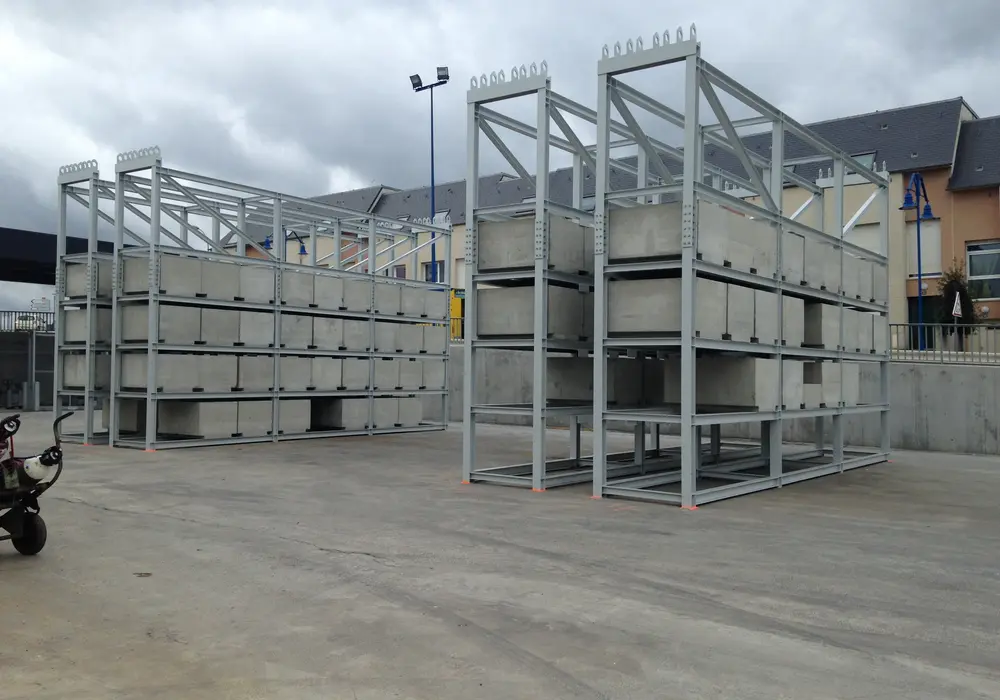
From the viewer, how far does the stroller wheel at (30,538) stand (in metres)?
7.45

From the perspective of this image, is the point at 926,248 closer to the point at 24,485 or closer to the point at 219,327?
the point at 219,327

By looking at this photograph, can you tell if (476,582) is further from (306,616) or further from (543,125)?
(543,125)

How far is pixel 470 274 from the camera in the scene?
12.7m

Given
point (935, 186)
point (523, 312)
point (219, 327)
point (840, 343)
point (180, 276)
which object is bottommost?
point (840, 343)

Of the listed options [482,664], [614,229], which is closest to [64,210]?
[614,229]

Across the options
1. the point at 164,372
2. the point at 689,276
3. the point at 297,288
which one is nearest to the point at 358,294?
the point at 297,288

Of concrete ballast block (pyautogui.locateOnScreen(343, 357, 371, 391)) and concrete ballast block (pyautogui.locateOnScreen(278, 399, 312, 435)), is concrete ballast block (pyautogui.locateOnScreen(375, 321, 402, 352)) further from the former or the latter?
concrete ballast block (pyautogui.locateOnScreen(278, 399, 312, 435))

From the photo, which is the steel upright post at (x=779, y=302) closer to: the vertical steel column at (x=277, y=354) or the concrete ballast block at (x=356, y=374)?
the vertical steel column at (x=277, y=354)

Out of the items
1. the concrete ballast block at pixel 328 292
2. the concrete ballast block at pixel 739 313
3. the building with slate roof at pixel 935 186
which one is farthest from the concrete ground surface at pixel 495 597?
the building with slate roof at pixel 935 186

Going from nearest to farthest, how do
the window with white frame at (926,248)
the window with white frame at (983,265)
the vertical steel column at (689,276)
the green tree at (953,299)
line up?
the vertical steel column at (689,276) → the green tree at (953,299) → the window with white frame at (983,265) → the window with white frame at (926,248)

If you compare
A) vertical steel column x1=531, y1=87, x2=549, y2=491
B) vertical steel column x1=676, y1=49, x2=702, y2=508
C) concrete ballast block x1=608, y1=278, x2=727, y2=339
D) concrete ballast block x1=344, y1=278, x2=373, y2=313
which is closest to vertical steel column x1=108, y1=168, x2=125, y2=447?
concrete ballast block x1=344, y1=278, x2=373, y2=313

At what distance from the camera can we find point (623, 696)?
4.38 meters

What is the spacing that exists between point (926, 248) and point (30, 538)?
108 ft

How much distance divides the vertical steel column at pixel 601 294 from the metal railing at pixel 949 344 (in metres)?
10.3
